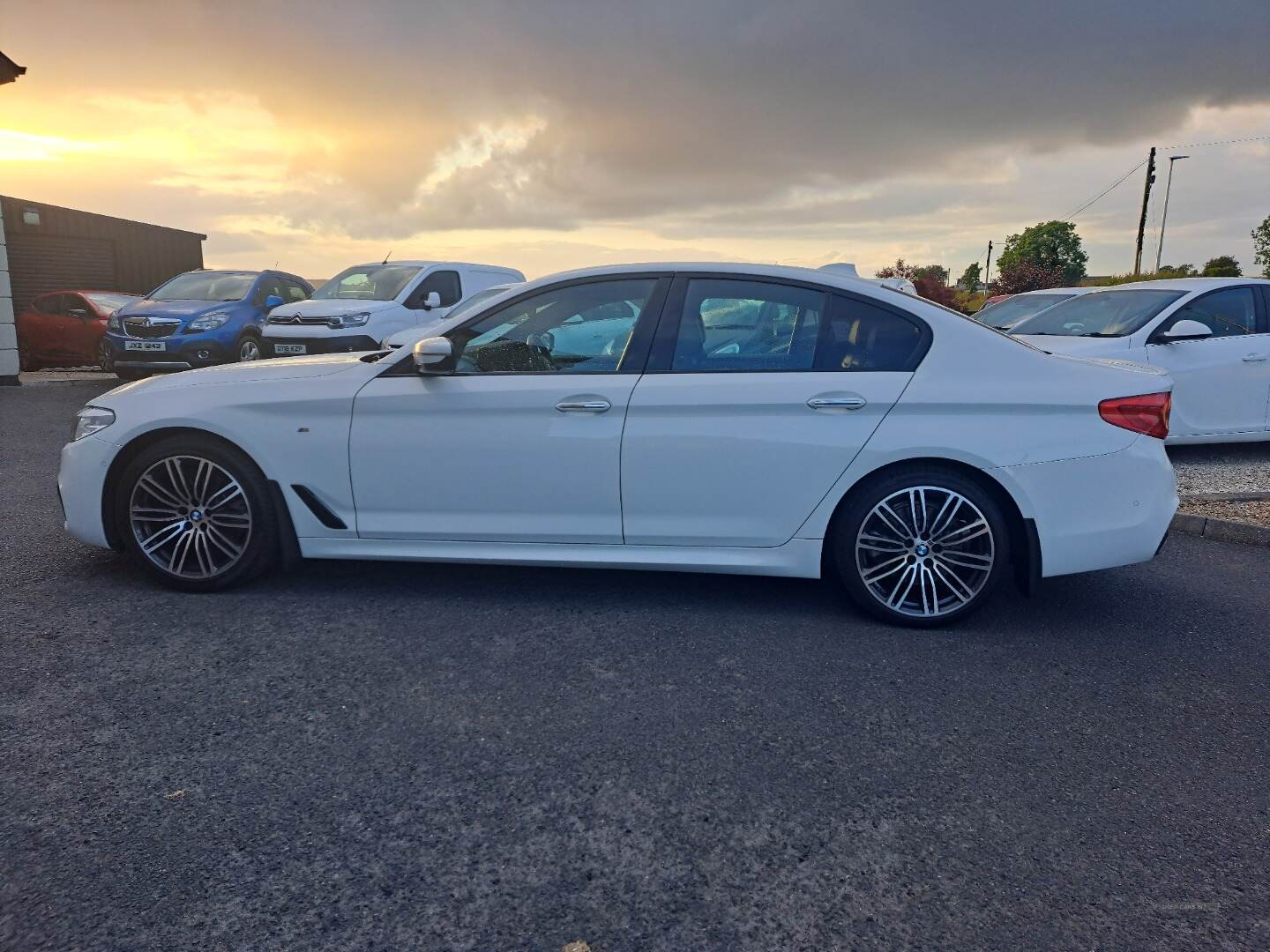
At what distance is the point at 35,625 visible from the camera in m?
3.93

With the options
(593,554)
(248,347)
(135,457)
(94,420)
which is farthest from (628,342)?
(248,347)

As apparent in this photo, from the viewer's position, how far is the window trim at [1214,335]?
7.91 meters

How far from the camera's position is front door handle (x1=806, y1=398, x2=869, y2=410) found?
406 centimetres

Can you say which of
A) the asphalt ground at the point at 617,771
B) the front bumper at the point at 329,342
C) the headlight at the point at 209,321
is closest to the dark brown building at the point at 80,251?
the headlight at the point at 209,321

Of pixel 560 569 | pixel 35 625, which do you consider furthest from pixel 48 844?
pixel 560 569

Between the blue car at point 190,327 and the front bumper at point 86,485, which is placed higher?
the blue car at point 190,327

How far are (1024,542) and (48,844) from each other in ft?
12.1

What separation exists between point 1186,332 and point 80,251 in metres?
26.7

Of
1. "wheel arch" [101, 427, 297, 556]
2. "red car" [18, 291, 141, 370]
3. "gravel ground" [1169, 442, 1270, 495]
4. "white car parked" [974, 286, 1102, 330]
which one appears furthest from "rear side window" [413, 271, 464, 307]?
"gravel ground" [1169, 442, 1270, 495]

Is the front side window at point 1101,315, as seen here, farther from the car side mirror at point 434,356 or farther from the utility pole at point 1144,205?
the utility pole at point 1144,205

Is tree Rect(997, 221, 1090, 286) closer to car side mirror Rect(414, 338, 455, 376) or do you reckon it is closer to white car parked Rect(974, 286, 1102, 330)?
white car parked Rect(974, 286, 1102, 330)

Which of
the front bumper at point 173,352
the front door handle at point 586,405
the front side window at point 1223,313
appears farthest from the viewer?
the front bumper at point 173,352

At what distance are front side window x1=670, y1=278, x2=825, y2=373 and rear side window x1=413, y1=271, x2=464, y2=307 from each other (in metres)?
9.75

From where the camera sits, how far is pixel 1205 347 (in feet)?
26.0
